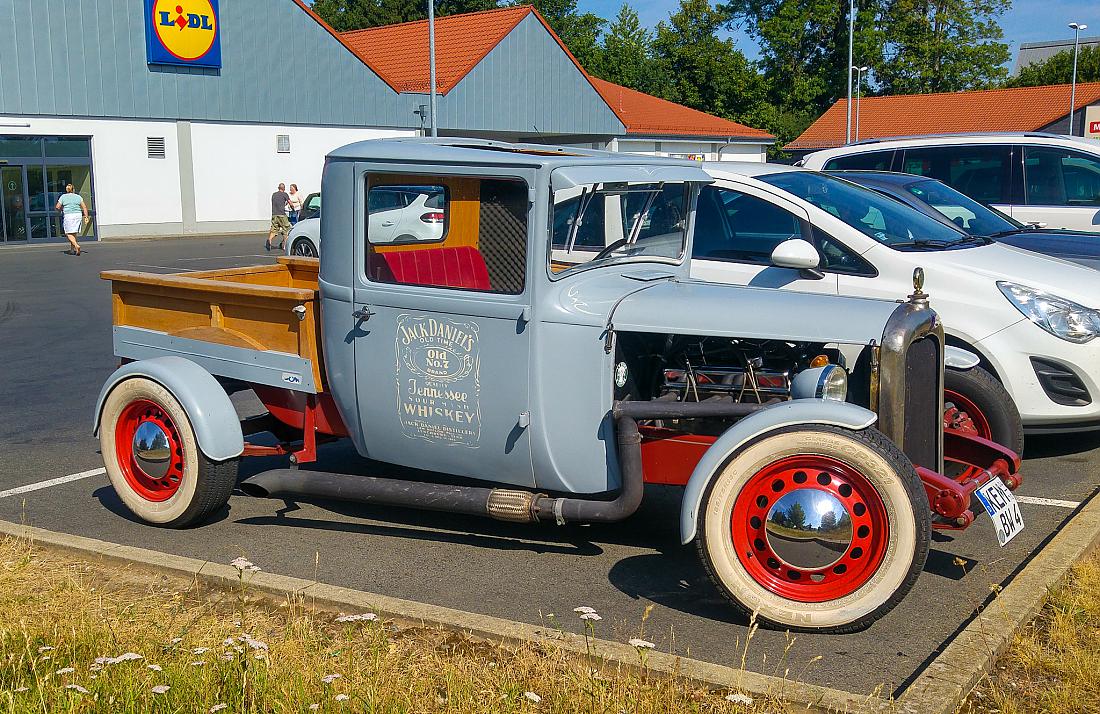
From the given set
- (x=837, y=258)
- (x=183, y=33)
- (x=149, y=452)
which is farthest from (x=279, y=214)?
(x=149, y=452)

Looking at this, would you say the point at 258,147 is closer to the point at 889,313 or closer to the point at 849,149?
the point at 849,149

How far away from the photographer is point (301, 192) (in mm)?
36750

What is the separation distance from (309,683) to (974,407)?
12.0 feet

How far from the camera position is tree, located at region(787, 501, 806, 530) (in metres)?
4.12

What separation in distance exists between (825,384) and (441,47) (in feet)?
129

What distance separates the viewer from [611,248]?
17.2 ft

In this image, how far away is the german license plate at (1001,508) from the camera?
444cm

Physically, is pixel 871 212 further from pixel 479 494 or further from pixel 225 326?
pixel 225 326

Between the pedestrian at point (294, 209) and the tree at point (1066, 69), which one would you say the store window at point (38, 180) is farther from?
the tree at point (1066, 69)

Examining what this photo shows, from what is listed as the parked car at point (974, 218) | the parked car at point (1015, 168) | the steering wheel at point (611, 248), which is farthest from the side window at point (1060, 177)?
the steering wheel at point (611, 248)

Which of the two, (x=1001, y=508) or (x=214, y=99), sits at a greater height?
(x=214, y=99)

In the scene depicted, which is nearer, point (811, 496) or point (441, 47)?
point (811, 496)

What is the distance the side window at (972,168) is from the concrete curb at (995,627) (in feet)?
20.9

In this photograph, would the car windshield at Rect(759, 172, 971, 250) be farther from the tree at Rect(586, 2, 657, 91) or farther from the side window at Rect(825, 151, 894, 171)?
the tree at Rect(586, 2, 657, 91)
